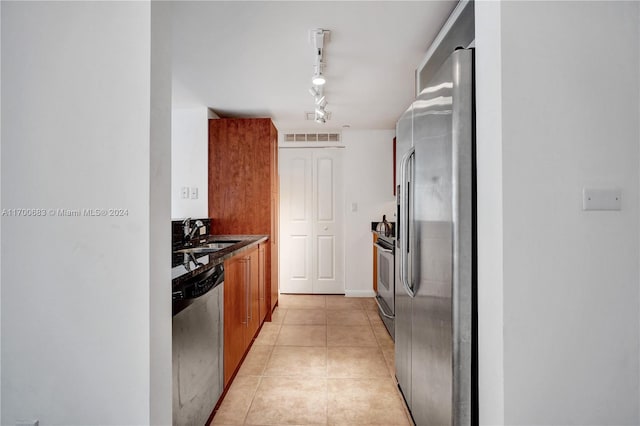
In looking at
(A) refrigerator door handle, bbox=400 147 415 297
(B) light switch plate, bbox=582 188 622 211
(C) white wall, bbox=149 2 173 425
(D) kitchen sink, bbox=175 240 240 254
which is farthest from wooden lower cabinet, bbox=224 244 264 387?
(B) light switch plate, bbox=582 188 622 211

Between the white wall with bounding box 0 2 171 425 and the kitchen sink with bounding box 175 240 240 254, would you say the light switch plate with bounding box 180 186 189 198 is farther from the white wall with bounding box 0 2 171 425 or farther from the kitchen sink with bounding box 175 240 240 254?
the white wall with bounding box 0 2 171 425

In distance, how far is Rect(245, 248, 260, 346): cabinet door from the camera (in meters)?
2.66

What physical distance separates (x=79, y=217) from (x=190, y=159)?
283 cm

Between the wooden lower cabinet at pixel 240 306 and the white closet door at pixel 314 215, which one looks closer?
the wooden lower cabinet at pixel 240 306

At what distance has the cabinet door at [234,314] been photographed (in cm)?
204

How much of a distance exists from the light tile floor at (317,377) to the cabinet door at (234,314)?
175 millimetres

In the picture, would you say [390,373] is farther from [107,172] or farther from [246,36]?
[246,36]

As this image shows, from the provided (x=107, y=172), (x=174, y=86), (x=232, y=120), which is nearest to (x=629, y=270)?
(x=107, y=172)

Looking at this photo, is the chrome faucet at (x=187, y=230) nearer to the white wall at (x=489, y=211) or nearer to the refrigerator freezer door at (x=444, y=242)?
the refrigerator freezer door at (x=444, y=242)

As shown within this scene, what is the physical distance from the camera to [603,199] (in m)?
1.04

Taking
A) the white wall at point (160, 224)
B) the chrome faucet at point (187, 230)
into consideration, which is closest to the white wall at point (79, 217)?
the white wall at point (160, 224)

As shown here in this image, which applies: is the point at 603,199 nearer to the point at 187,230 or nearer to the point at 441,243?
the point at 441,243

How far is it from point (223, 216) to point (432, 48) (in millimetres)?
2680

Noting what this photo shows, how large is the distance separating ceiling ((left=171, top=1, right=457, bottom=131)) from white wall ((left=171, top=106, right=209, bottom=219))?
Result: 0.66 feet
